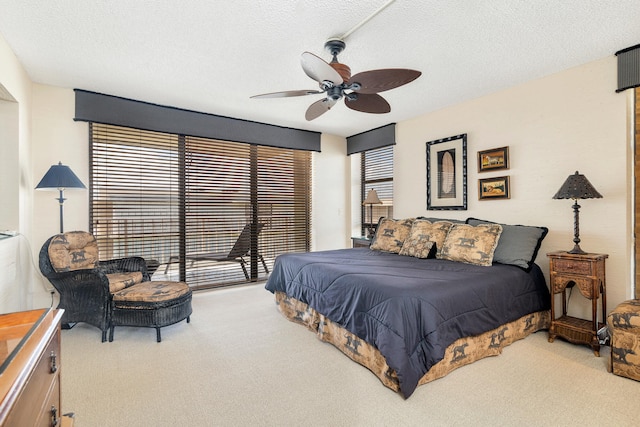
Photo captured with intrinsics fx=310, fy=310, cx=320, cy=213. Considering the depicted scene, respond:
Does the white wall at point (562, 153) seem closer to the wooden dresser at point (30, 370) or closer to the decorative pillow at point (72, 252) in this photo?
the wooden dresser at point (30, 370)

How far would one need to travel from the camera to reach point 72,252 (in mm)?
3131

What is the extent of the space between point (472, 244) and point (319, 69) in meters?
2.22

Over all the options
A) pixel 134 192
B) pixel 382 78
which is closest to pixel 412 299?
pixel 382 78

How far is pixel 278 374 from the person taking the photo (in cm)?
222

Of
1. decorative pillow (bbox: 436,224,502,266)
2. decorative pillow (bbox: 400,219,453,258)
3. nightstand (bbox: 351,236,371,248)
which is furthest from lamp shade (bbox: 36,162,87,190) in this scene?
decorative pillow (bbox: 436,224,502,266)

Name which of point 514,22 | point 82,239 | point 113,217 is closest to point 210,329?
point 82,239

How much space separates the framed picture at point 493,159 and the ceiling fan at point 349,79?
5.74ft

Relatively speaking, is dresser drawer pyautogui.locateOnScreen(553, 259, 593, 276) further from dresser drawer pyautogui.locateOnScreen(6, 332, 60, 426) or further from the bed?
dresser drawer pyautogui.locateOnScreen(6, 332, 60, 426)

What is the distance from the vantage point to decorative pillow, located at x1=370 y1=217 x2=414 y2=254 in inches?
150

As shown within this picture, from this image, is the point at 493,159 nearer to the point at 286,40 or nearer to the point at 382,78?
the point at 382,78

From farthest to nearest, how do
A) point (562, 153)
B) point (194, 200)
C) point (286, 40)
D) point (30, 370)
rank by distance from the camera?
point (194, 200) → point (562, 153) → point (286, 40) → point (30, 370)

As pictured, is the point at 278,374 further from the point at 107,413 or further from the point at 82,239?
the point at 82,239

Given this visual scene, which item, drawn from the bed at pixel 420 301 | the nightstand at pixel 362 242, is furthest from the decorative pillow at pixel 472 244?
the nightstand at pixel 362 242

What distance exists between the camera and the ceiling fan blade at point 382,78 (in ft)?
6.88
